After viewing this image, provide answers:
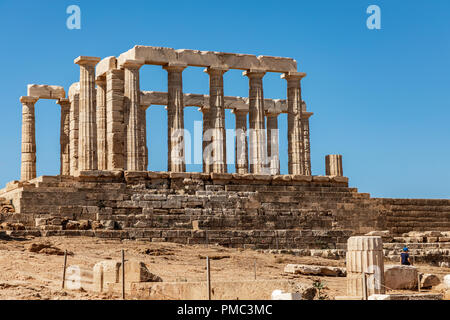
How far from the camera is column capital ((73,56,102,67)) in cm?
4219

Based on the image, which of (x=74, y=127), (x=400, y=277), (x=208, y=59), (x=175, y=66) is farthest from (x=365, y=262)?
(x=74, y=127)

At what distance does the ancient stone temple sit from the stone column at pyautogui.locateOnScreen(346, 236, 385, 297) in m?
12.5

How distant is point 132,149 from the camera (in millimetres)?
40906

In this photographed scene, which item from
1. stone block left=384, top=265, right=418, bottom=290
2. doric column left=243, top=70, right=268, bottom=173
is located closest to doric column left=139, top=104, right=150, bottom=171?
doric column left=243, top=70, right=268, bottom=173

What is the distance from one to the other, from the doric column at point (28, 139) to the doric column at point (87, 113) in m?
6.20

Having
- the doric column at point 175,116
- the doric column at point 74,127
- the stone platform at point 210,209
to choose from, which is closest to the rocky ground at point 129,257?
the stone platform at point 210,209

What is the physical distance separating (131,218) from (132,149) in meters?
6.64

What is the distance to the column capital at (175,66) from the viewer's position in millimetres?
41656

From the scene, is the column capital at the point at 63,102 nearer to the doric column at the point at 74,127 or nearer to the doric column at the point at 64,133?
the doric column at the point at 64,133

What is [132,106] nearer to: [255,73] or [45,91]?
[255,73]

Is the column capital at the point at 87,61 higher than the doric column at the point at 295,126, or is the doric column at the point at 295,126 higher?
the column capital at the point at 87,61

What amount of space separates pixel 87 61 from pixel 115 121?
3589 millimetres

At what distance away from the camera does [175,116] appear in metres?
42.0
